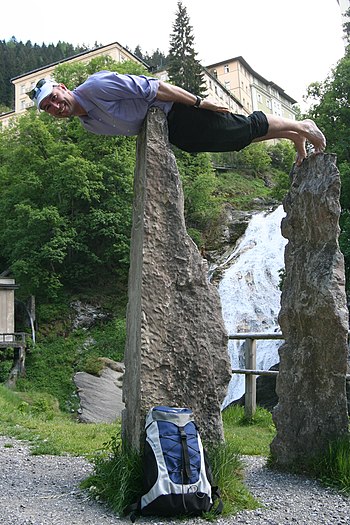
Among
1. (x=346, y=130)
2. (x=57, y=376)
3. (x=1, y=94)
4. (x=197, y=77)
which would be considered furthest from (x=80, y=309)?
(x=1, y=94)

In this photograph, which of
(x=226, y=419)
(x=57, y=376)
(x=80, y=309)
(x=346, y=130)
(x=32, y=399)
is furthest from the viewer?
(x=80, y=309)

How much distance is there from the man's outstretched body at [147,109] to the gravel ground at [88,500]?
2.77 m

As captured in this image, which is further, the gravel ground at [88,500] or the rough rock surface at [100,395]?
the rough rock surface at [100,395]

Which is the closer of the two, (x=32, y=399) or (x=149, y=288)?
(x=149, y=288)

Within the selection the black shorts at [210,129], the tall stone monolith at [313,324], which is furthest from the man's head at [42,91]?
the tall stone monolith at [313,324]

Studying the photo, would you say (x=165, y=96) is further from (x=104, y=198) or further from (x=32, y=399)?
(x=104, y=198)

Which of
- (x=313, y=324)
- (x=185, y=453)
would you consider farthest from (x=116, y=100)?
(x=185, y=453)

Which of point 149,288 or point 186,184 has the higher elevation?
point 186,184

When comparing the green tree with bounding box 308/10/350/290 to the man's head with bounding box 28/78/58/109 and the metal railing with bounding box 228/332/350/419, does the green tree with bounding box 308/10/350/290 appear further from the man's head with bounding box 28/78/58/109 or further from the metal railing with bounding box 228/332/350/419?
the man's head with bounding box 28/78/58/109

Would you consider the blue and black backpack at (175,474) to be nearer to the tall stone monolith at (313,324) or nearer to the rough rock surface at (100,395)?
the tall stone monolith at (313,324)

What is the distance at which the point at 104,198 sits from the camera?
87.8ft

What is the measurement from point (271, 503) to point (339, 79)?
75.6ft

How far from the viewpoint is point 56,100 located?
4.36 m

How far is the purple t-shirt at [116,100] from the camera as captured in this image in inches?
172
